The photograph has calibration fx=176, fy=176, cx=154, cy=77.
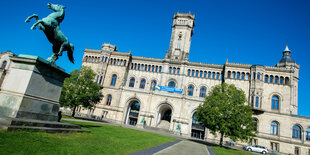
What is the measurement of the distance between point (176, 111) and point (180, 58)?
15.7 metres

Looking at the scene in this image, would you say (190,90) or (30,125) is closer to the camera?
Result: (30,125)

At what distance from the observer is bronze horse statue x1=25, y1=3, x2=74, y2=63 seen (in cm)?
942

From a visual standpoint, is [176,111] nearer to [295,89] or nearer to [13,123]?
[295,89]

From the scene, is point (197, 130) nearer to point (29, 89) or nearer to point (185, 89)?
point (185, 89)

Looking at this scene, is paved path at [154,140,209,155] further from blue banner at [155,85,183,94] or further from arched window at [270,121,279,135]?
arched window at [270,121,279,135]

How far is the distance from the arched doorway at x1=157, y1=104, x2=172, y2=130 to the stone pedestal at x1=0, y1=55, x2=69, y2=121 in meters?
34.7

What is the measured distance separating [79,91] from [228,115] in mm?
26194

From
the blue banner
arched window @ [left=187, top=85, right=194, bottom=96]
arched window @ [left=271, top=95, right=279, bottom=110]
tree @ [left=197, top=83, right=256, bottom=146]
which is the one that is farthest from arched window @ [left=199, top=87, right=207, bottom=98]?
tree @ [left=197, top=83, right=256, bottom=146]

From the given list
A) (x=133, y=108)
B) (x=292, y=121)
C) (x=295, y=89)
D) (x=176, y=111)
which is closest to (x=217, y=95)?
(x=176, y=111)

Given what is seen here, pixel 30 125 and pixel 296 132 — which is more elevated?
pixel 296 132

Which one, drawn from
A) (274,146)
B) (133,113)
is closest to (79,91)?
(133,113)

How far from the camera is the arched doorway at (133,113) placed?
45500 millimetres

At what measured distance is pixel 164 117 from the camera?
1848 inches

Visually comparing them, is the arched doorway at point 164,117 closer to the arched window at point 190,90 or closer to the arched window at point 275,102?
the arched window at point 190,90
